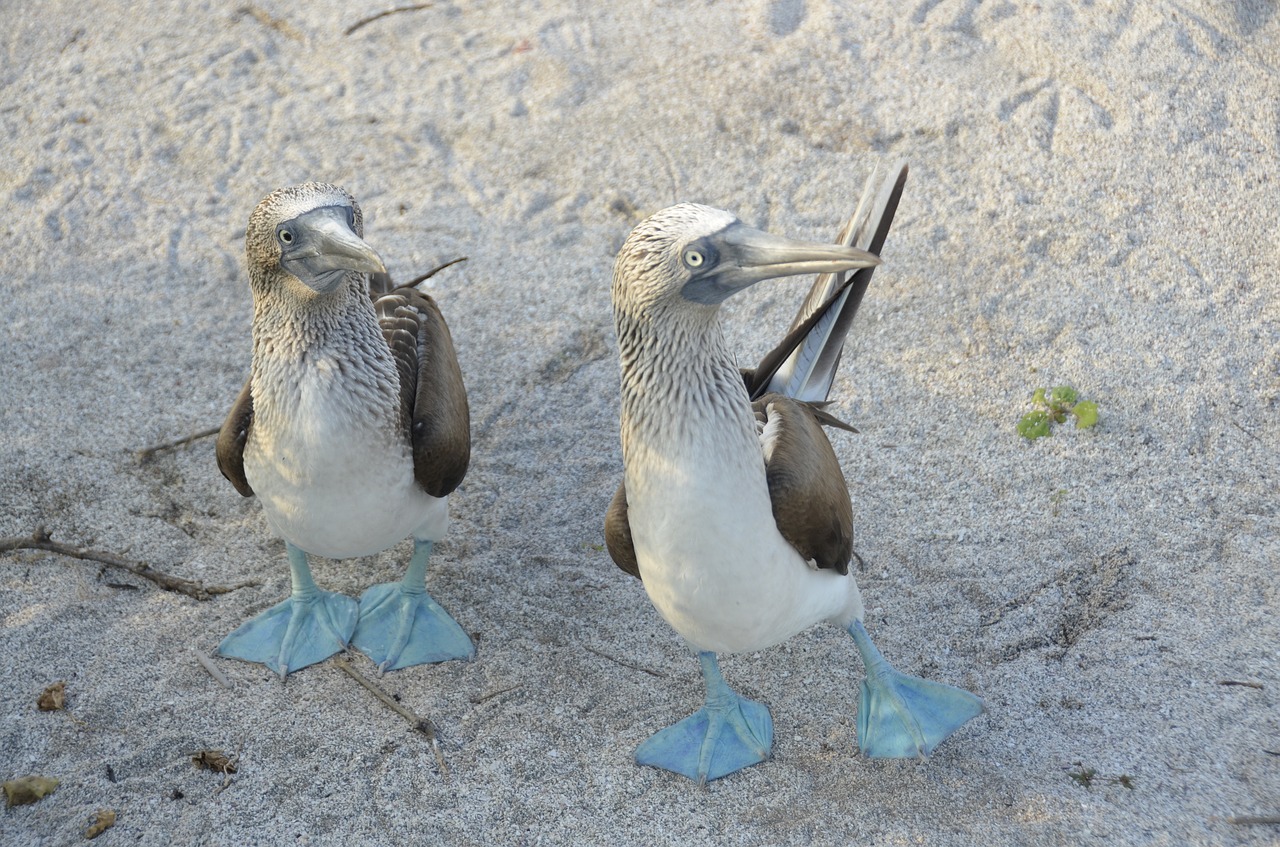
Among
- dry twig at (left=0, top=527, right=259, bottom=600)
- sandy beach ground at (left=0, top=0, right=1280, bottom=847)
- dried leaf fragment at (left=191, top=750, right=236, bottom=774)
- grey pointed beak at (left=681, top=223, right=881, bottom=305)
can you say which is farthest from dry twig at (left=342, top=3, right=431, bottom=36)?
grey pointed beak at (left=681, top=223, right=881, bottom=305)

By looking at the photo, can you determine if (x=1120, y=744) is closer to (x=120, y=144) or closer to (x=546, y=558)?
(x=546, y=558)

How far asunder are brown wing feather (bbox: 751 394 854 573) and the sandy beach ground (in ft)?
2.52

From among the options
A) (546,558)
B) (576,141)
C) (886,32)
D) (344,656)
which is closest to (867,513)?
(546,558)

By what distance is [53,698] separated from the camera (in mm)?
3756

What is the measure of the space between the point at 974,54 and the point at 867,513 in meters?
3.19

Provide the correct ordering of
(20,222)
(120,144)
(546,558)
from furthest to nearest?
1. (120,144)
2. (20,222)
3. (546,558)

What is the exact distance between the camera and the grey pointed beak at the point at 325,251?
3.17 m

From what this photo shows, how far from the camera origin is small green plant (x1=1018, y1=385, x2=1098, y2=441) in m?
4.59

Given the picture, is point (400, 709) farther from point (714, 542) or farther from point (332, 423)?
point (714, 542)

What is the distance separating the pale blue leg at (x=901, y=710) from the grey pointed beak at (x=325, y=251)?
6.14 feet

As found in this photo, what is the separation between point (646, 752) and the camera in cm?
359

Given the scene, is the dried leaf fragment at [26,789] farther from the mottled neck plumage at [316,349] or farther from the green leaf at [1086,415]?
the green leaf at [1086,415]

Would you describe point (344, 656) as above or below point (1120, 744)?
below

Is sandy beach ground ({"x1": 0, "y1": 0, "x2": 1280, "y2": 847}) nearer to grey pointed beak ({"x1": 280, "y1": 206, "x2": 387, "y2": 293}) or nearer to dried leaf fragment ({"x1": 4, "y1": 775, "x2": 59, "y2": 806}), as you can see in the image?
dried leaf fragment ({"x1": 4, "y1": 775, "x2": 59, "y2": 806})
